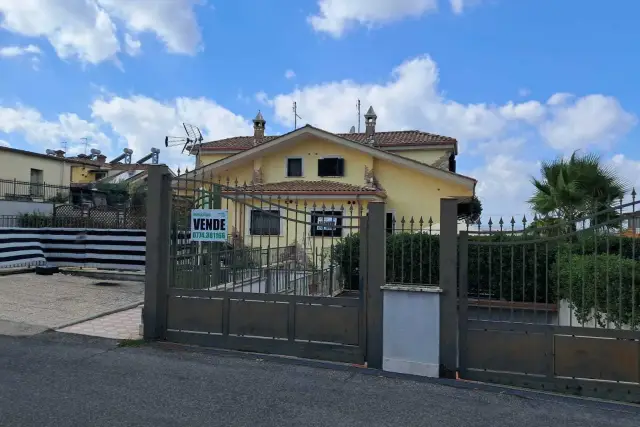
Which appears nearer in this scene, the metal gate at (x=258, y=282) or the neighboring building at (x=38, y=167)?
the metal gate at (x=258, y=282)

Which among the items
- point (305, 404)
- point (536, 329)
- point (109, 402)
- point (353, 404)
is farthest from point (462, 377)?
point (109, 402)

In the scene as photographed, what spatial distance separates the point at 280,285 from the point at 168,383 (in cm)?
213

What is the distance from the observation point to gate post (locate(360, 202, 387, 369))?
19.5ft

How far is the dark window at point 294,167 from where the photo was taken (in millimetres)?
24719

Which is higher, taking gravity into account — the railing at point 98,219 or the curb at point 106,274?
the railing at point 98,219

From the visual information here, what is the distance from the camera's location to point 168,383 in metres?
5.25

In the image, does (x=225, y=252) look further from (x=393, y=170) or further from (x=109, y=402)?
(x=393, y=170)

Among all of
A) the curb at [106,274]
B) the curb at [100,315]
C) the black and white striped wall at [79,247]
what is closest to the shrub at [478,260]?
the curb at [100,315]

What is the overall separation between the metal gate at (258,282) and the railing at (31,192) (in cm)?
1812

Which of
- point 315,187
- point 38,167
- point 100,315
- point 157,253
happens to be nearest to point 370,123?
point 315,187

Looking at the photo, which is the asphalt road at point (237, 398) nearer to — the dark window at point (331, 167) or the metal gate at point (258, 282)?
the metal gate at point (258, 282)

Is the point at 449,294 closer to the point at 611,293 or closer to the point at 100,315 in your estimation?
the point at 611,293

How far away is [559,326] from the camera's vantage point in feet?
17.3

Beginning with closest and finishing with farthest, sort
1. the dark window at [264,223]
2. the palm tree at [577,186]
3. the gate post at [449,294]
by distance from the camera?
the gate post at [449,294] → the dark window at [264,223] → the palm tree at [577,186]
